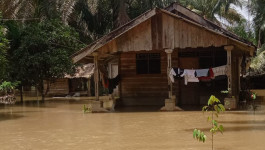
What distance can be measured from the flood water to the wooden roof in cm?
302

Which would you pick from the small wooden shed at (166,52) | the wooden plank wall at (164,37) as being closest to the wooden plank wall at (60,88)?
the small wooden shed at (166,52)

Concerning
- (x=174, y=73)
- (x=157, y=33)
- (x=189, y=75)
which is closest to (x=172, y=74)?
(x=174, y=73)

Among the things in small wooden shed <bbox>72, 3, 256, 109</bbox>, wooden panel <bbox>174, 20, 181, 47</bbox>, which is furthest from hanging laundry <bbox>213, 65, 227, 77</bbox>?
wooden panel <bbox>174, 20, 181, 47</bbox>

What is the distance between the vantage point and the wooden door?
17.4 meters

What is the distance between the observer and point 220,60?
56.1 feet

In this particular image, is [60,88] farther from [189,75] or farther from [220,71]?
[220,71]

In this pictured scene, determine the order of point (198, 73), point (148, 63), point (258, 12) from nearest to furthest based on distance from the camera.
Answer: point (198, 73) < point (148, 63) < point (258, 12)

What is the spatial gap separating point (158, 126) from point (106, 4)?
69.8ft

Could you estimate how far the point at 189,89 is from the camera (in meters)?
17.7

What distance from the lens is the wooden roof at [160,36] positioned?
1497 cm

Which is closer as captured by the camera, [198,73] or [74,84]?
[198,73]

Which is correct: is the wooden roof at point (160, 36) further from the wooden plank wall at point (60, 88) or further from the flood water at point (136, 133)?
the wooden plank wall at point (60, 88)

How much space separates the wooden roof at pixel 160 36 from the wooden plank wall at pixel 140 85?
2276mm

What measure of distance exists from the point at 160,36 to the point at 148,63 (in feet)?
9.18
